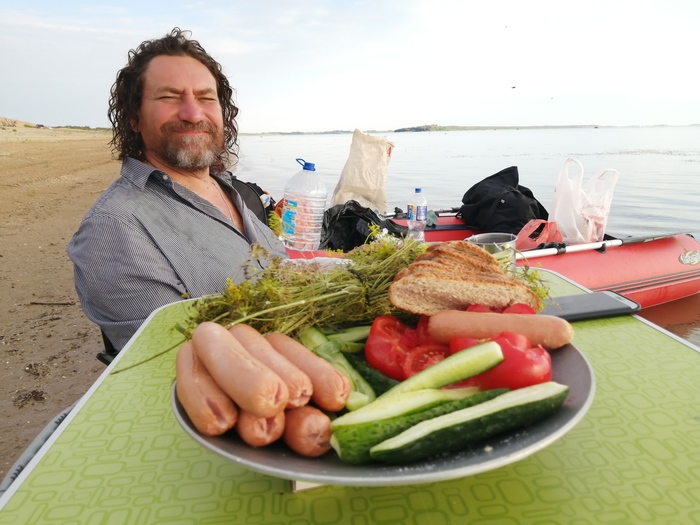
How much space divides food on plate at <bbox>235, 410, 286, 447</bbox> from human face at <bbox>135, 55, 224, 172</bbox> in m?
3.03

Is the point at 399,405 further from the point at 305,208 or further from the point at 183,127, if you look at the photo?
the point at 305,208

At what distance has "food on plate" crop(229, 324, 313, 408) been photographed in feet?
3.42

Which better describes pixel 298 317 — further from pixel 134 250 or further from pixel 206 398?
pixel 134 250

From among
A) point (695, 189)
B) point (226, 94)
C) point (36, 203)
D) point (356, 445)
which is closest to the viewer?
point (356, 445)

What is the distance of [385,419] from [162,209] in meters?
2.56

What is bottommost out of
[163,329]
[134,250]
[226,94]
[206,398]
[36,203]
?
[36,203]

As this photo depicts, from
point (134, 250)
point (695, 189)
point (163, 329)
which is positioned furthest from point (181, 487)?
point (695, 189)

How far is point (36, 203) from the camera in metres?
15.7

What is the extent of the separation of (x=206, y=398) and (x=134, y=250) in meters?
2.01

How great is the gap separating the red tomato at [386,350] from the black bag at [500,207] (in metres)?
5.48

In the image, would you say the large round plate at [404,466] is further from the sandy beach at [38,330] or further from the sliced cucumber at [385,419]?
the sandy beach at [38,330]

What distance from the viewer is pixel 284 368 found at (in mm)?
1085

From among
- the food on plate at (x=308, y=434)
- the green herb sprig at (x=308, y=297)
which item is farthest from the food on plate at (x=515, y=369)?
the green herb sprig at (x=308, y=297)

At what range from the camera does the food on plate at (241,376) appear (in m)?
0.96
